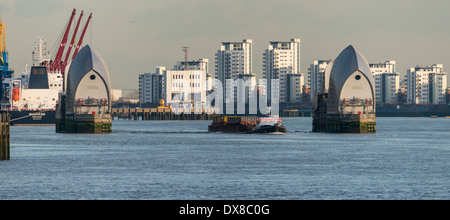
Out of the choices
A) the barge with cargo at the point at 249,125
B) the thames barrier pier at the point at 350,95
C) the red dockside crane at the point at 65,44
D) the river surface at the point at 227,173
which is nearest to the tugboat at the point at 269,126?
the barge with cargo at the point at 249,125

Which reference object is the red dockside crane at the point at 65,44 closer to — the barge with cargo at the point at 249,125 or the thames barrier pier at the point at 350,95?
the barge with cargo at the point at 249,125

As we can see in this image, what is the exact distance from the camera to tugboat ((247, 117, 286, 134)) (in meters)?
118

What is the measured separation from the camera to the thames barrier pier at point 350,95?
116875 mm

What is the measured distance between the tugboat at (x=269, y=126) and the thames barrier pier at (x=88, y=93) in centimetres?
2355

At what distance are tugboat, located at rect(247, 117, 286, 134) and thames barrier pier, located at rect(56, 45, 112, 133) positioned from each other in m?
23.5

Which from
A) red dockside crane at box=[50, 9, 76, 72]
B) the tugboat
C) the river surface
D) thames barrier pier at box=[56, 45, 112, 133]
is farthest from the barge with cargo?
red dockside crane at box=[50, 9, 76, 72]

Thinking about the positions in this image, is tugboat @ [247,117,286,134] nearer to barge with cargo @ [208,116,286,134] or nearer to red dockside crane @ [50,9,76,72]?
barge with cargo @ [208,116,286,134]

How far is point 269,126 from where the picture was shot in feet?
390

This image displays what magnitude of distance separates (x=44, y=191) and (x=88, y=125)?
80.3 meters

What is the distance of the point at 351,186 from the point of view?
1839 inches
